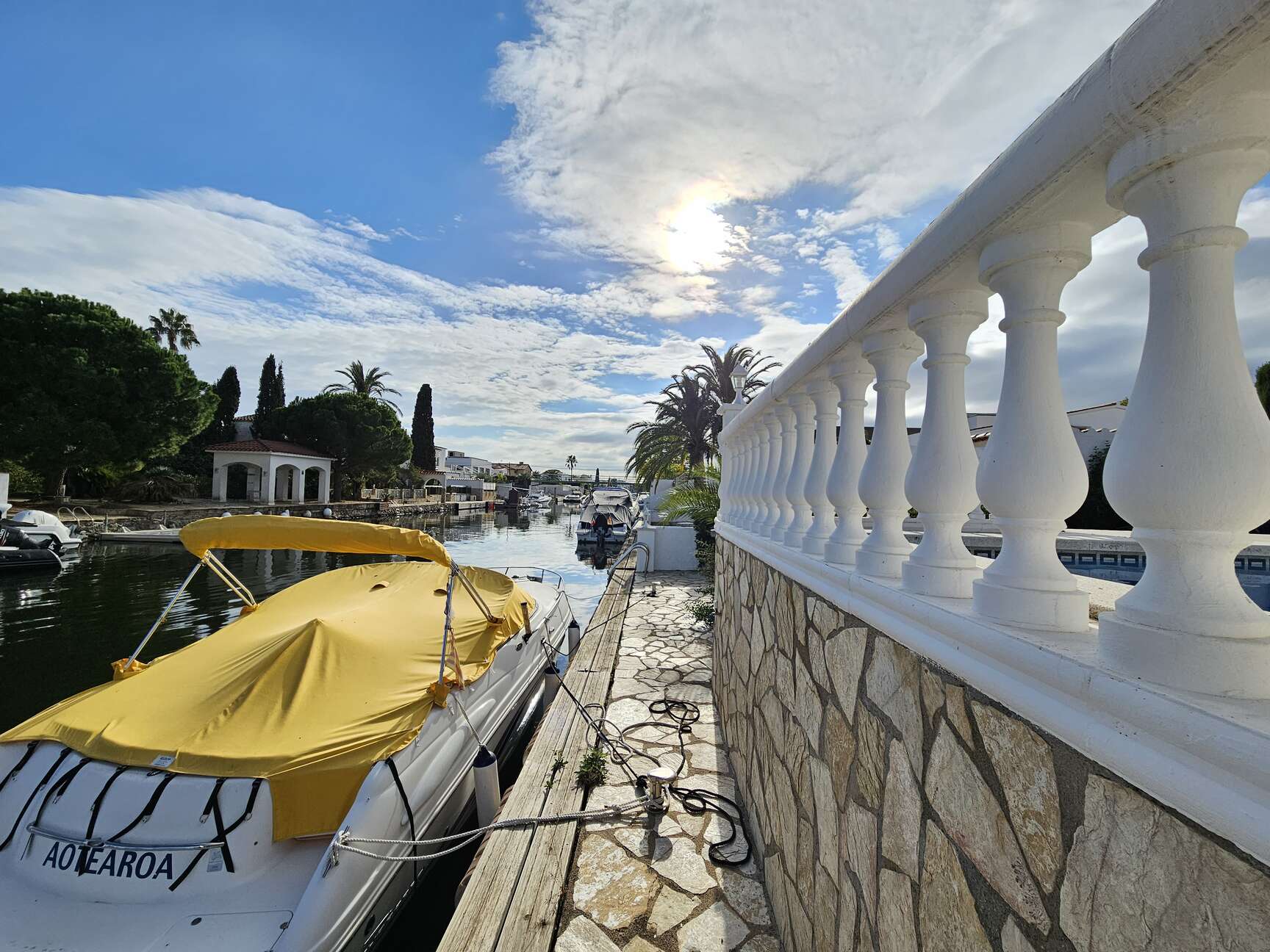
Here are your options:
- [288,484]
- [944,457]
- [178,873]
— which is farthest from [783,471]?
[288,484]

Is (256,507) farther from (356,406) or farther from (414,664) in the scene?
(414,664)

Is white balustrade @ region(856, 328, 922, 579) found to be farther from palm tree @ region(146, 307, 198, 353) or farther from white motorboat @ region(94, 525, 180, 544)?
palm tree @ region(146, 307, 198, 353)

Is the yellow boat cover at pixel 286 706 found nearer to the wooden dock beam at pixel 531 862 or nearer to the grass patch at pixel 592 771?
the wooden dock beam at pixel 531 862

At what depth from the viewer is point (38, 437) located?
2580cm

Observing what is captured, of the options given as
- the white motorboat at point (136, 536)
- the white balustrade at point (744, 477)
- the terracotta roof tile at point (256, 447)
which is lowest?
the white motorboat at point (136, 536)

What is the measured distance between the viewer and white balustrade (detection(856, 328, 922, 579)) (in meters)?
1.84

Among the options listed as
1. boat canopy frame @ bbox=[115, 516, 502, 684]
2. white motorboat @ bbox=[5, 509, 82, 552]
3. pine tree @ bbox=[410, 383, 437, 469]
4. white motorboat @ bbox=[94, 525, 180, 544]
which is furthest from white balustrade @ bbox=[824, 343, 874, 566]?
pine tree @ bbox=[410, 383, 437, 469]

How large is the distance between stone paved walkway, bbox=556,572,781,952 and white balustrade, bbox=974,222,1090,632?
2.56 meters

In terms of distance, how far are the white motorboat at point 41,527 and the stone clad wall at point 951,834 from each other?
24227mm

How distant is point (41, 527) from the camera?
18688 mm

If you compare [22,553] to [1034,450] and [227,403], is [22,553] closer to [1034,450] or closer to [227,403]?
[1034,450]

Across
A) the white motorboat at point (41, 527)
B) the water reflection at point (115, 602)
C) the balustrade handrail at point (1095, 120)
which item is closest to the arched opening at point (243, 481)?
the water reflection at point (115, 602)

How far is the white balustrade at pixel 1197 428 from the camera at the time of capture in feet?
2.50

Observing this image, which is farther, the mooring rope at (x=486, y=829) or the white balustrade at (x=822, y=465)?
the mooring rope at (x=486, y=829)
